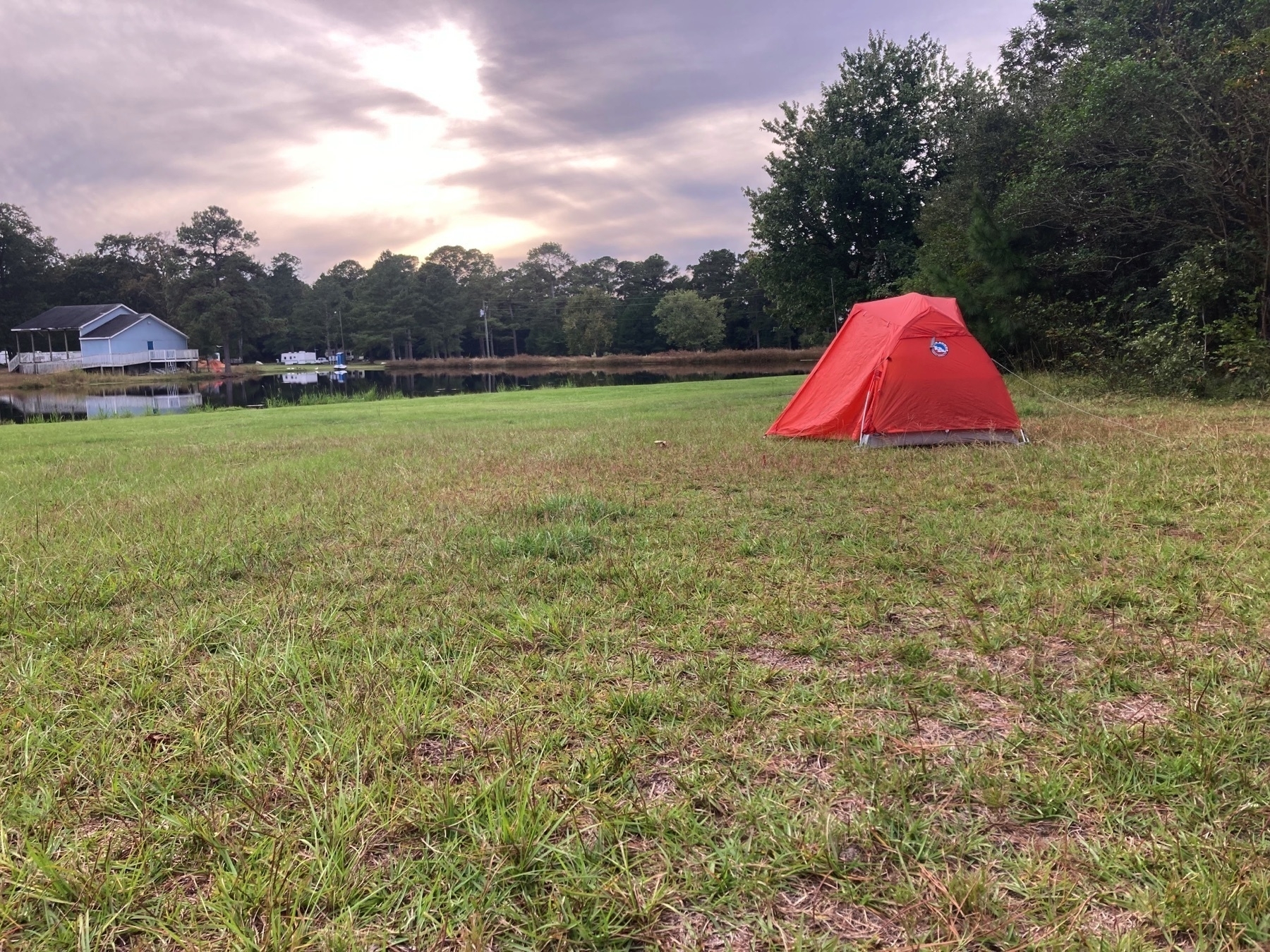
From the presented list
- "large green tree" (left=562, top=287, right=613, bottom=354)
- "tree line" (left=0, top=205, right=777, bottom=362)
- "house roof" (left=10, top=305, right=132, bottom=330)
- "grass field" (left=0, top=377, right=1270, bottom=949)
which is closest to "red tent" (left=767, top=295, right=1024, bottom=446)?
"grass field" (left=0, top=377, right=1270, bottom=949)

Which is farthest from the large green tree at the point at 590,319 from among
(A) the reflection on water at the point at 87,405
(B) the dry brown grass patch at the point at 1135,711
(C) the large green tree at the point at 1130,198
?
(B) the dry brown grass patch at the point at 1135,711

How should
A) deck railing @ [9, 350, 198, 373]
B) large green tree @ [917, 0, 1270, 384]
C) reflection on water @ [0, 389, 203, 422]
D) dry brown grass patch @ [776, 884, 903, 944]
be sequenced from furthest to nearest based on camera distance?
deck railing @ [9, 350, 198, 373]
reflection on water @ [0, 389, 203, 422]
large green tree @ [917, 0, 1270, 384]
dry brown grass patch @ [776, 884, 903, 944]

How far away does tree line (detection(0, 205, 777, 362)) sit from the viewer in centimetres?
5953

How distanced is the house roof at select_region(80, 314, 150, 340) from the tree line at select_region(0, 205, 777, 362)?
3303 mm

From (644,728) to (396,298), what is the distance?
7546 cm

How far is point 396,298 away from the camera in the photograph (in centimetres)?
7094

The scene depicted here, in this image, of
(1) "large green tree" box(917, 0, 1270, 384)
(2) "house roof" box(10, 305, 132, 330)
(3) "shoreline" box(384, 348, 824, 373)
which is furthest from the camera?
(3) "shoreline" box(384, 348, 824, 373)

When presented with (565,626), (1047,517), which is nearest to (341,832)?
A: (565,626)

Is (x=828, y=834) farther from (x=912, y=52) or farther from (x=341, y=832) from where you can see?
(x=912, y=52)

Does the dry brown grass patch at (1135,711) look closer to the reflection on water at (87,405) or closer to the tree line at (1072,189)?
the tree line at (1072,189)

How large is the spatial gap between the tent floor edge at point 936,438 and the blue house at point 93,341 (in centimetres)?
6100

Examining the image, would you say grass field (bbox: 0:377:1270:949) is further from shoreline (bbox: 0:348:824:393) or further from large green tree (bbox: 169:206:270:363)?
large green tree (bbox: 169:206:270:363)

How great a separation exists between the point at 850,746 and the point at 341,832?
145 cm

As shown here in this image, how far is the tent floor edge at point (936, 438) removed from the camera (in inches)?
316
